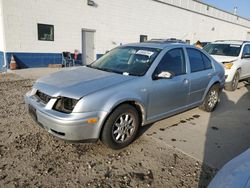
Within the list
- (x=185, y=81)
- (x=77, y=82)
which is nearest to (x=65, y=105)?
(x=77, y=82)

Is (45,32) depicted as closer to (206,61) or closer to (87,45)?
(87,45)

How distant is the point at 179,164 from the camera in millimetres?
3221

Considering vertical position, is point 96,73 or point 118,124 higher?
point 96,73

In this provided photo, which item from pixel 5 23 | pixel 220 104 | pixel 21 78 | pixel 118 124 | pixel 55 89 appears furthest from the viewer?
pixel 5 23

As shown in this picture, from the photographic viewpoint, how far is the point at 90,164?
3.12 meters

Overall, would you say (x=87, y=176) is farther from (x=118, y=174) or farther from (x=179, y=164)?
(x=179, y=164)

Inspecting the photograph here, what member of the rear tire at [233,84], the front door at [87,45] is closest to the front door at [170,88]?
the rear tire at [233,84]

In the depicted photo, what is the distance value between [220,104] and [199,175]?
391 cm

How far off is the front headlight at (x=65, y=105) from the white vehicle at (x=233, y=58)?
632 cm

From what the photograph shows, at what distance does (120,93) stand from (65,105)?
2.57ft

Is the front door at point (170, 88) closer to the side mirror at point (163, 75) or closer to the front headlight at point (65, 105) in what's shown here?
the side mirror at point (163, 75)

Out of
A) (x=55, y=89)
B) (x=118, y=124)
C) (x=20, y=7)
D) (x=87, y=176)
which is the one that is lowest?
(x=87, y=176)

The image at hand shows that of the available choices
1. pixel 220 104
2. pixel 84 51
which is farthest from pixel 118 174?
pixel 84 51

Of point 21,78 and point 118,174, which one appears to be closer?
point 118,174
